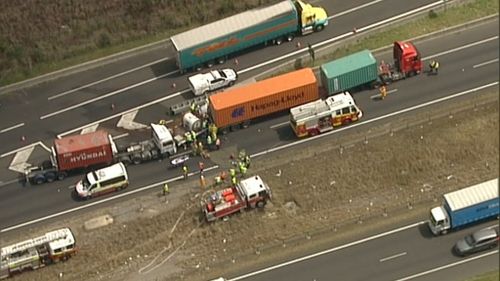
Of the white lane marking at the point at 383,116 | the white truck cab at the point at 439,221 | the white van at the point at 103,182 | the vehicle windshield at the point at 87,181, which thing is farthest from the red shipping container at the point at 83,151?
the white truck cab at the point at 439,221

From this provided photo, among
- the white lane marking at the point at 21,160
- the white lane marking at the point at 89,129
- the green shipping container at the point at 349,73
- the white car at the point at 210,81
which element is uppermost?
the white car at the point at 210,81

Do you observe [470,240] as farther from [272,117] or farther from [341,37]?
[341,37]

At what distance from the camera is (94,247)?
83.0 meters

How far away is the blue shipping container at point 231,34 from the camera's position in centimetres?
9888

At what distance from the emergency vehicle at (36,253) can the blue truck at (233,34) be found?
2495 cm

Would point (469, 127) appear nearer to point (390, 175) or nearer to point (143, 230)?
point (390, 175)

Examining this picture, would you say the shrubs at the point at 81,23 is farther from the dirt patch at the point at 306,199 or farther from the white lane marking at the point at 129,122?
the dirt patch at the point at 306,199

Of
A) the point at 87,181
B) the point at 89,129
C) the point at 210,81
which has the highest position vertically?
the point at 210,81

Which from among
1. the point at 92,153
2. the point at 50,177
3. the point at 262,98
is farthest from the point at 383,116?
the point at 50,177

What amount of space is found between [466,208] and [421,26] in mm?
27880

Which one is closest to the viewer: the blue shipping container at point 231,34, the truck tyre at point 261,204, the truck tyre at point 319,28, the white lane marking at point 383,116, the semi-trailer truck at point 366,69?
the truck tyre at point 261,204

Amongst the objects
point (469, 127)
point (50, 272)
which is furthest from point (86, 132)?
point (469, 127)

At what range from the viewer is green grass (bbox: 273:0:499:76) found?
9944 cm

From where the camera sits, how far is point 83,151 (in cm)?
8844
